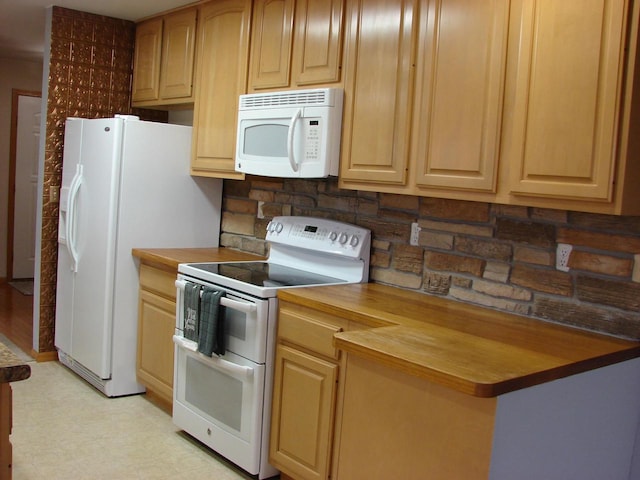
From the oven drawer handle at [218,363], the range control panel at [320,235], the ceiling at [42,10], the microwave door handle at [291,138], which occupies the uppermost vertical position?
the ceiling at [42,10]

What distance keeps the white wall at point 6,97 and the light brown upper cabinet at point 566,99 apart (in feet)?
19.3

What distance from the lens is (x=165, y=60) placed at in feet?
13.8

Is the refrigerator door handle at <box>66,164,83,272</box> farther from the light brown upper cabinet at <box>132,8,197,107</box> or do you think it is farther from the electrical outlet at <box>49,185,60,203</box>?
the light brown upper cabinet at <box>132,8,197,107</box>

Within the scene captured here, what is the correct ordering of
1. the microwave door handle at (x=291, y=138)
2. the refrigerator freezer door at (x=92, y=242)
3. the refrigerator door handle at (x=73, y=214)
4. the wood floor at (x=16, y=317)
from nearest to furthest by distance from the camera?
the microwave door handle at (x=291, y=138) → the refrigerator freezer door at (x=92, y=242) → the refrigerator door handle at (x=73, y=214) → the wood floor at (x=16, y=317)

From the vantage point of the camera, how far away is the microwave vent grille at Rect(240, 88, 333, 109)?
2.97m

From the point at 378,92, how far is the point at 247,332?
117cm

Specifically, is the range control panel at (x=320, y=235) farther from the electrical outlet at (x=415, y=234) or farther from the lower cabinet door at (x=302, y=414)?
the lower cabinet door at (x=302, y=414)

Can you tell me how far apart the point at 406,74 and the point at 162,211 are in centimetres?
188

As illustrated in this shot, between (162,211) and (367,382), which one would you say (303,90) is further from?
(367,382)

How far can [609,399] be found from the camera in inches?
85.0

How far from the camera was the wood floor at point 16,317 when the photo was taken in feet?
15.9

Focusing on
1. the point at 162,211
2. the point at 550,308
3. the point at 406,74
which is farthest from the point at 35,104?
the point at 550,308

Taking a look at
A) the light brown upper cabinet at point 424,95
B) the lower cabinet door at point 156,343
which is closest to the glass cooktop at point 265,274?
the lower cabinet door at point 156,343

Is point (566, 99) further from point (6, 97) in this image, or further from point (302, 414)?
point (6, 97)
